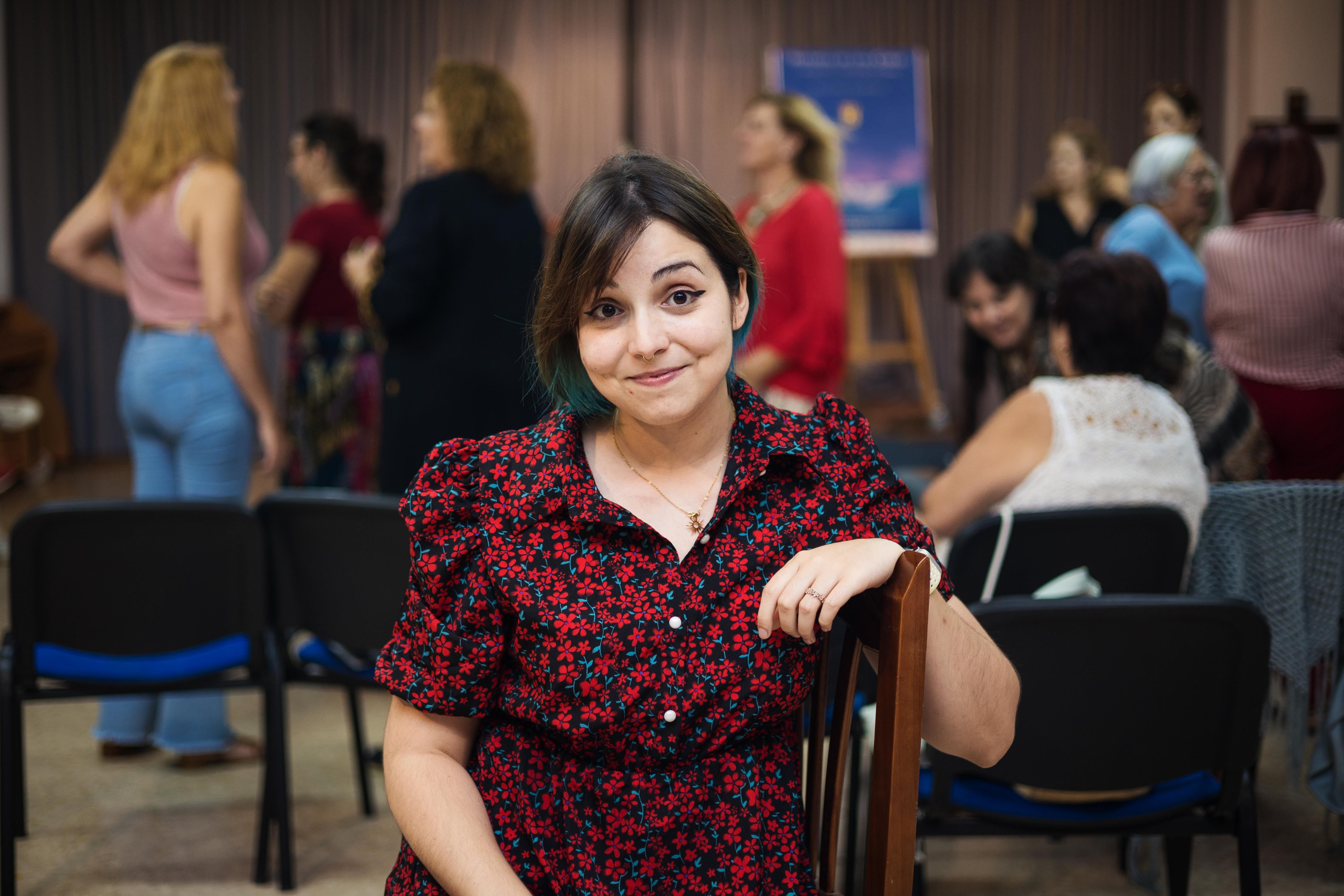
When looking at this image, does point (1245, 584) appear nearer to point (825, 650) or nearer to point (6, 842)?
point (825, 650)

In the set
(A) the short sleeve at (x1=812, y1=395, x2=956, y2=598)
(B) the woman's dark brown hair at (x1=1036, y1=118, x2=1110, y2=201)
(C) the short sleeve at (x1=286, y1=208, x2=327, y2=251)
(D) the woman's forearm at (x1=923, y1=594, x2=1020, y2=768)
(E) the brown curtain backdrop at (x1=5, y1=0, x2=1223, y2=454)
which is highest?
(E) the brown curtain backdrop at (x1=5, y1=0, x2=1223, y2=454)

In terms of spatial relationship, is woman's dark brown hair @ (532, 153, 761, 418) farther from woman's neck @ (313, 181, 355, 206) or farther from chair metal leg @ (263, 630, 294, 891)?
woman's neck @ (313, 181, 355, 206)

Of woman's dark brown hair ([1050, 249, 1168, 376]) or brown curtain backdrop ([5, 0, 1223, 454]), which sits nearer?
woman's dark brown hair ([1050, 249, 1168, 376])

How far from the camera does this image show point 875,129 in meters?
8.15

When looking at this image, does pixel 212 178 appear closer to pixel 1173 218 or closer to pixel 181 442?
pixel 181 442

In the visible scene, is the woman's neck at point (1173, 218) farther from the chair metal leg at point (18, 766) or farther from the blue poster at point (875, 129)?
the blue poster at point (875, 129)

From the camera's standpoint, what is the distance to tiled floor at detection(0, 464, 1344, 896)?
2.42 metres

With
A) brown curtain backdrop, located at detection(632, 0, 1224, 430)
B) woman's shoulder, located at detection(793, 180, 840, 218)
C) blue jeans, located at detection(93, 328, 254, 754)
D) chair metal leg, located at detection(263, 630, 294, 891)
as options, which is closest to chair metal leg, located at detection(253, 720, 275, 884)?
chair metal leg, located at detection(263, 630, 294, 891)

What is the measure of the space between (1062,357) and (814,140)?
5.01 ft

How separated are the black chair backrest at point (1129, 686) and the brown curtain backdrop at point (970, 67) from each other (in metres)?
6.96

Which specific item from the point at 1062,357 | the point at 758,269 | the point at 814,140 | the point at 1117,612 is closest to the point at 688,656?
the point at 758,269

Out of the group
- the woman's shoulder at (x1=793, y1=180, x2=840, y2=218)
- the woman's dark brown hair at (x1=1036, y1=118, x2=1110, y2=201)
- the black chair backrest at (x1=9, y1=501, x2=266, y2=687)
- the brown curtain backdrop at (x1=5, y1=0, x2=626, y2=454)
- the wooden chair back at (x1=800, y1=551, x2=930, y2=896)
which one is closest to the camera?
the wooden chair back at (x1=800, y1=551, x2=930, y2=896)

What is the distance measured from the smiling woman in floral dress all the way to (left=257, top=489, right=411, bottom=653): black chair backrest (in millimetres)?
983

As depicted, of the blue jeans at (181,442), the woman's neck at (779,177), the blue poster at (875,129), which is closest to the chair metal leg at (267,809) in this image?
the blue jeans at (181,442)
